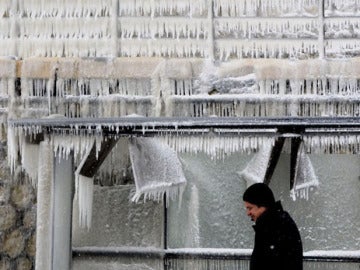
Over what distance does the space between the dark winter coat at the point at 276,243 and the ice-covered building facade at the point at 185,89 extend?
1.18 m

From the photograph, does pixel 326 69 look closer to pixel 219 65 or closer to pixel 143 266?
pixel 219 65

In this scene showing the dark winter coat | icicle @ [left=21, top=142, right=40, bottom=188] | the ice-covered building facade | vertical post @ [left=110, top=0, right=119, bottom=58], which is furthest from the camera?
vertical post @ [left=110, top=0, right=119, bottom=58]

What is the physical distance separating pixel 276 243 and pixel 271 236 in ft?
0.25

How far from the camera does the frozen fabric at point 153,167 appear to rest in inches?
295

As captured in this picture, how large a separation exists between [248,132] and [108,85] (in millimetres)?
1870

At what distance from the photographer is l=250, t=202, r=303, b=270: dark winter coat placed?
20.9 ft

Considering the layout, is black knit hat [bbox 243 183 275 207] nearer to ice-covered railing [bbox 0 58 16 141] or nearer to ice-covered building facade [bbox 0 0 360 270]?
ice-covered building facade [bbox 0 0 360 270]

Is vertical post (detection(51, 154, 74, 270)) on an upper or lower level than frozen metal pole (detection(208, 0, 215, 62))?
lower

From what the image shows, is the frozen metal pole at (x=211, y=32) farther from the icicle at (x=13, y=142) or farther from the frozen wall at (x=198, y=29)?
the icicle at (x=13, y=142)

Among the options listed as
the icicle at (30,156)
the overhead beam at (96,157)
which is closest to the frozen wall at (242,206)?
the overhead beam at (96,157)

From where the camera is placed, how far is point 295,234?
6.51 m

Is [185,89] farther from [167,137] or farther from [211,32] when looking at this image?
[167,137]

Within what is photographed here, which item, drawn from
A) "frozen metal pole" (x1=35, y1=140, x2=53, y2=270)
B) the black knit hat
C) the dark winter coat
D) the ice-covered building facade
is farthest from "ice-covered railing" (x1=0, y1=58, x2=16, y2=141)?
the dark winter coat

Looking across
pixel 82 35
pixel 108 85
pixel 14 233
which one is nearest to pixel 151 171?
pixel 108 85
